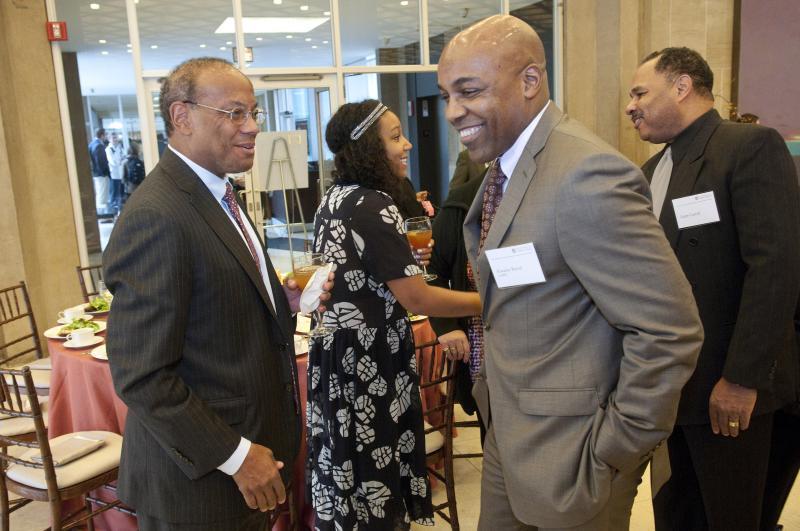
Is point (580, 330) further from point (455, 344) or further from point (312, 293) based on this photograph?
point (455, 344)

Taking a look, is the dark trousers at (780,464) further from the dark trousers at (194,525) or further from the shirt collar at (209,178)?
the shirt collar at (209,178)

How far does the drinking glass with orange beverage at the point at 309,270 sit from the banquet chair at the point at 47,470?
3.44 feet

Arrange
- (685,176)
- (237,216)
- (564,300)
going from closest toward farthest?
(564,300), (237,216), (685,176)

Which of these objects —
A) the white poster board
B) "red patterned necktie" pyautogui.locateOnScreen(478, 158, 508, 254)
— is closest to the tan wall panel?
the white poster board

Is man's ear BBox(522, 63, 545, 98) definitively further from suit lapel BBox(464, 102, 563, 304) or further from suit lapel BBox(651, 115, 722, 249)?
suit lapel BBox(651, 115, 722, 249)

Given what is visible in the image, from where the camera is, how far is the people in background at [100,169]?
5516 mm

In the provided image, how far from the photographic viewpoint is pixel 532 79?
1.25 meters

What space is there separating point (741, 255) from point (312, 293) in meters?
1.25

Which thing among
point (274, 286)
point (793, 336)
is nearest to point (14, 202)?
point (274, 286)

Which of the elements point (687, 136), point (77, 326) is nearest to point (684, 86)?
point (687, 136)

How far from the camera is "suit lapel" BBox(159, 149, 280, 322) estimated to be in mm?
1329

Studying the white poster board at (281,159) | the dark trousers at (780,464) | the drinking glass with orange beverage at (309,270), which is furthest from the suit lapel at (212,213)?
the white poster board at (281,159)

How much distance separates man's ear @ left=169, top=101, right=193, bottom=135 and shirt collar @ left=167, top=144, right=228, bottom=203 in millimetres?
53

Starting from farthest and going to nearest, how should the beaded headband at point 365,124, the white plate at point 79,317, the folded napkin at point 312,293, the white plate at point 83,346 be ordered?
the white plate at point 79,317 < the white plate at point 83,346 < the beaded headband at point 365,124 < the folded napkin at point 312,293
